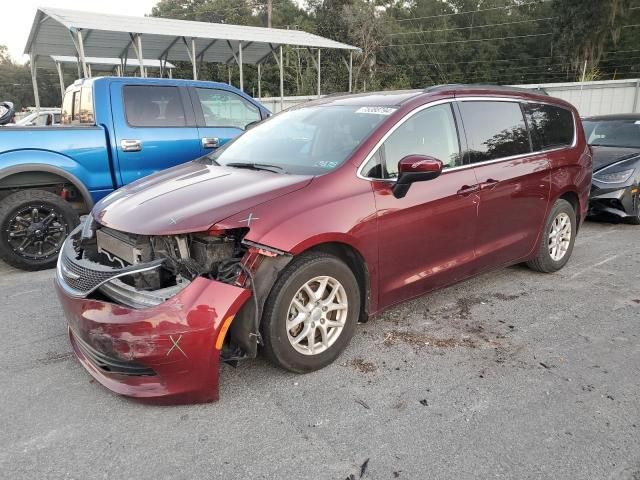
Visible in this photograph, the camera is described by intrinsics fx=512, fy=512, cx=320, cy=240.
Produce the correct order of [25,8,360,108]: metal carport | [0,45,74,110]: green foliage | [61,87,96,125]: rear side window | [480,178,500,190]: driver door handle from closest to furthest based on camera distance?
1. [480,178,500,190]: driver door handle
2. [61,87,96,125]: rear side window
3. [25,8,360,108]: metal carport
4. [0,45,74,110]: green foliage

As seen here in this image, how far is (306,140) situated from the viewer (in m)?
3.87

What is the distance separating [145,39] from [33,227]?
12.9 metres

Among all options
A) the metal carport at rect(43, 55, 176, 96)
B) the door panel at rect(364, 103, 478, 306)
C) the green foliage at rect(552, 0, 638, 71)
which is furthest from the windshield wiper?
the green foliage at rect(552, 0, 638, 71)

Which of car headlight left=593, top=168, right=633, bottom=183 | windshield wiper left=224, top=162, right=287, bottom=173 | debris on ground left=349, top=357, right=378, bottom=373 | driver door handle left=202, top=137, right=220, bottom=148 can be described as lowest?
debris on ground left=349, top=357, right=378, bottom=373

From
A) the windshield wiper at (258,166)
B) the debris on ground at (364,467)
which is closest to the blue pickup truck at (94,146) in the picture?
the windshield wiper at (258,166)

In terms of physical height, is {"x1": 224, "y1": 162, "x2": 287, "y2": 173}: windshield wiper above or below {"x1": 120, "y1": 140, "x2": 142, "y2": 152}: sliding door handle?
above

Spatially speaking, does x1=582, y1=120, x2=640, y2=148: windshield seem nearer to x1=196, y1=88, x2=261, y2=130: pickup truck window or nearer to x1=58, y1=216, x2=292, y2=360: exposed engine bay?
x1=196, y1=88, x2=261, y2=130: pickup truck window

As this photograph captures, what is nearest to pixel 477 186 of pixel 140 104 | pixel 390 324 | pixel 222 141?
pixel 390 324

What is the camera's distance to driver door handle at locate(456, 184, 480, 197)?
3854mm

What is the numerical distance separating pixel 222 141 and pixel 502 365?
450 cm

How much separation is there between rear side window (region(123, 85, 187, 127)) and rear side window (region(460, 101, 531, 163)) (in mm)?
3681

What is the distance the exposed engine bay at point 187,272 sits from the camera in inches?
109

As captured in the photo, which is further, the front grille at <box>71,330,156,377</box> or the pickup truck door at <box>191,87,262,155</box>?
the pickup truck door at <box>191,87,262,155</box>

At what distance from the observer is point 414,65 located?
158ft
